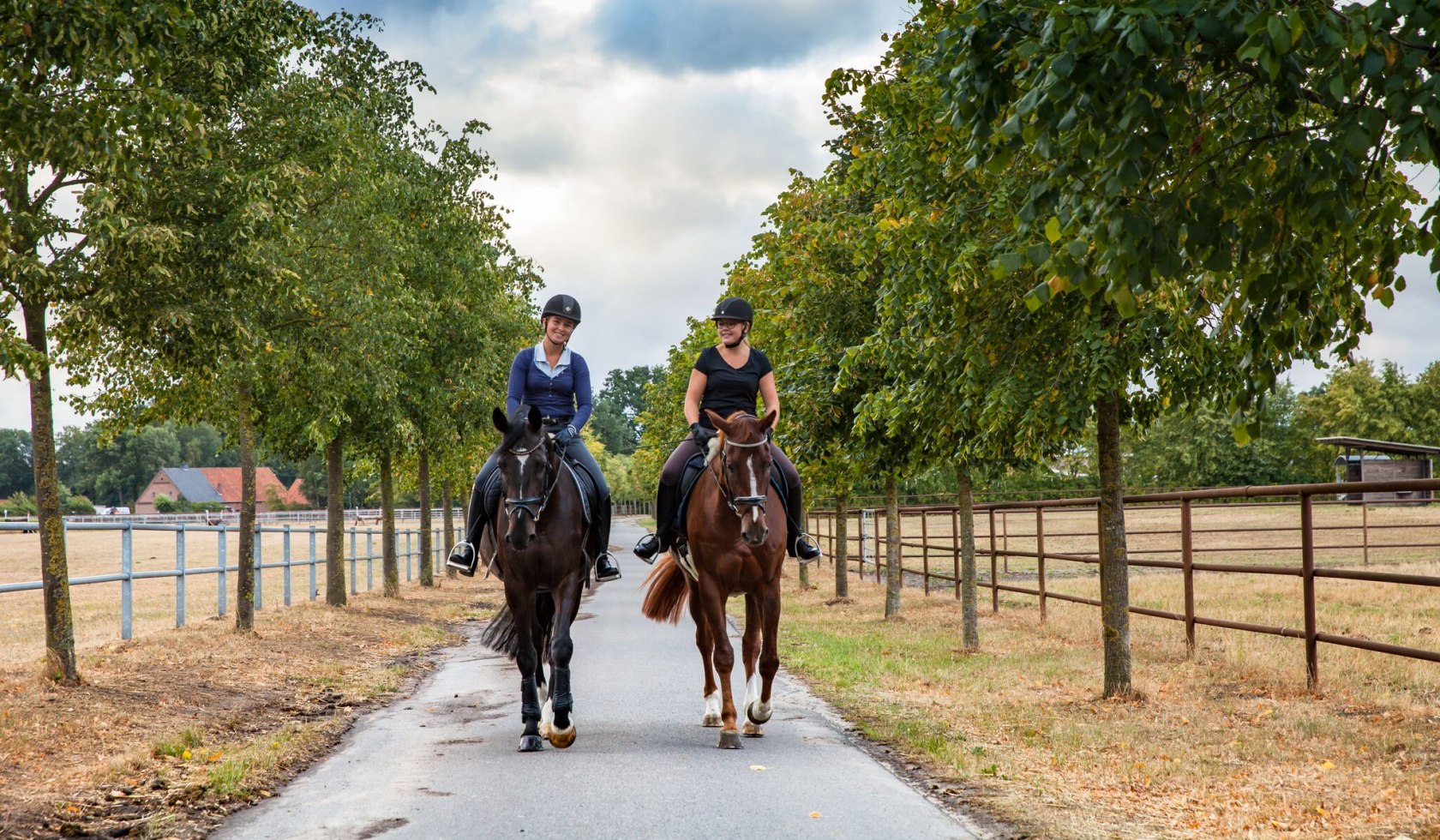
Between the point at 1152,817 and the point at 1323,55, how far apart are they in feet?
11.5

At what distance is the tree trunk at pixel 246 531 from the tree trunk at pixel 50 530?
4563 mm

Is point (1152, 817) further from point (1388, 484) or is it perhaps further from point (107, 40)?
point (107, 40)

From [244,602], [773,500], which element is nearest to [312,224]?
[244,602]

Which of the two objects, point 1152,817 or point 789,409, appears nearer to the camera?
point 1152,817

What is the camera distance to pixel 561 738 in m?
7.60

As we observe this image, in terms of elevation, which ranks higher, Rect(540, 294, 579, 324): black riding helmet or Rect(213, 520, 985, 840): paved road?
Rect(540, 294, 579, 324): black riding helmet

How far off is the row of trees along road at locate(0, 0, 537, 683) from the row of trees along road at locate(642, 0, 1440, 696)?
5.14 m

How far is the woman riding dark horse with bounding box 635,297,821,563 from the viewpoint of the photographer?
28.2ft

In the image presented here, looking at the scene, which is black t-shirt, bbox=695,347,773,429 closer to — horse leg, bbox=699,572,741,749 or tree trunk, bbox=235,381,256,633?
horse leg, bbox=699,572,741,749

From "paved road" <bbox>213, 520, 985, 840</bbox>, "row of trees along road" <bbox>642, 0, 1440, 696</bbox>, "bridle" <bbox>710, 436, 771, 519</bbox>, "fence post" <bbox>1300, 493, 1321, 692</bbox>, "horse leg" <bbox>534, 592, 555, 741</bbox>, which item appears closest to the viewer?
"row of trees along road" <bbox>642, 0, 1440, 696</bbox>

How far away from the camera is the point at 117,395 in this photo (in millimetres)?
15211

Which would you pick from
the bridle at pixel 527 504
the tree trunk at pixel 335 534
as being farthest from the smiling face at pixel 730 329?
the tree trunk at pixel 335 534

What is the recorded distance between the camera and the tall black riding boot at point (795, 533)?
8703 mm

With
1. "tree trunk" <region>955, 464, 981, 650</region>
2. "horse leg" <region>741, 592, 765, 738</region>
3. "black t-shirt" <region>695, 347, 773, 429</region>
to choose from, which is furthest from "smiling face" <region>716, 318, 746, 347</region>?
"tree trunk" <region>955, 464, 981, 650</region>
